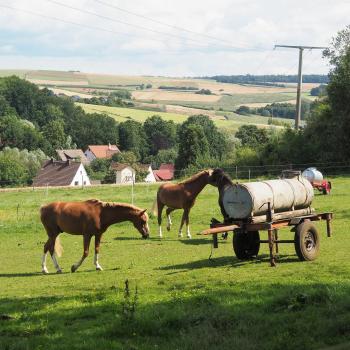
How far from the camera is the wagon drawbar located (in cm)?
1516

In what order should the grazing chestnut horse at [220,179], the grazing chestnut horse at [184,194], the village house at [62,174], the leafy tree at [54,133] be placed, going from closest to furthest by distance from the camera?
the grazing chestnut horse at [220,179]
the grazing chestnut horse at [184,194]
the village house at [62,174]
the leafy tree at [54,133]

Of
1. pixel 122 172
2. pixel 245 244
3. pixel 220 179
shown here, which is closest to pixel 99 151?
pixel 122 172

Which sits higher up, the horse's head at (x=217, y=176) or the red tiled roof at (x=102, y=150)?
the horse's head at (x=217, y=176)

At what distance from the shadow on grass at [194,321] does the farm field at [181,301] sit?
0.02m

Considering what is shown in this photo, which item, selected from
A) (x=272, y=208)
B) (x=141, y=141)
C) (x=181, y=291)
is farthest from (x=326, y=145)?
(x=141, y=141)

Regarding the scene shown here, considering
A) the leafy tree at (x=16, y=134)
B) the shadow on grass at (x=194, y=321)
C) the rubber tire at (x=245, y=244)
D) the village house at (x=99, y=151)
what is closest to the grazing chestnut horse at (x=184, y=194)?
the rubber tire at (x=245, y=244)

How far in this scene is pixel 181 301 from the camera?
36.1 feet

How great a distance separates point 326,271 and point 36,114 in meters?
151

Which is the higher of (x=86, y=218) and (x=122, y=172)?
(x=86, y=218)

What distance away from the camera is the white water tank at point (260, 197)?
15.2m

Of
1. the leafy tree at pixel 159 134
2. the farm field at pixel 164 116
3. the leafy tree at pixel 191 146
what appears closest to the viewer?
the leafy tree at pixel 191 146

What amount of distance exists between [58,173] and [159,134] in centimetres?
5490

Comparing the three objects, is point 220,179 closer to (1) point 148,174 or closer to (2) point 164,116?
(1) point 148,174

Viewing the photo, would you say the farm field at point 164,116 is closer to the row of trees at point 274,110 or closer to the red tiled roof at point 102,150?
the row of trees at point 274,110
